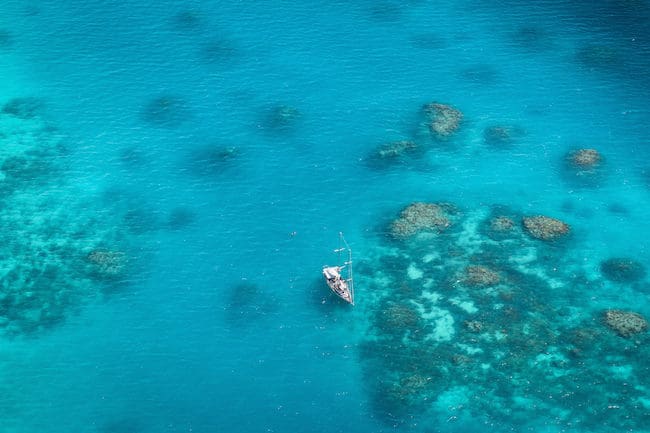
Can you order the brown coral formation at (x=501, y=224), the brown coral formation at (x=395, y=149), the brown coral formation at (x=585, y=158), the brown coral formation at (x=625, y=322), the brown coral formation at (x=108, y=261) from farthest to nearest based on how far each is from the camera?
the brown coral formation at (x=395, y=149)
the brown coral formation at (x=585, y=158)
the brown coral formation at (x=501, y=224)
the brown coral formation at (x=108, y=261)
the brown coral formation at (x=625, y=322)

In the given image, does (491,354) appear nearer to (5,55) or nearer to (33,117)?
(33,117)

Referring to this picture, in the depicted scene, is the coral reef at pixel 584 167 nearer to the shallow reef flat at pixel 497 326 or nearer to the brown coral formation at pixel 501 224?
the shallow reef flat at pixel 497 326

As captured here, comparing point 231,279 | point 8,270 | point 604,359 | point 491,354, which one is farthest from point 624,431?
point 8,270

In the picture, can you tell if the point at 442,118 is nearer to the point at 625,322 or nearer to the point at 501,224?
the point at 501,224

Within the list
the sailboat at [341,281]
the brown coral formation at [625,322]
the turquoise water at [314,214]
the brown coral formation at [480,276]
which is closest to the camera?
the turquoise water at [314,214]

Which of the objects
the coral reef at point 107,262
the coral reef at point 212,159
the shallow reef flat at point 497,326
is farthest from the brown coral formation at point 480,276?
the coral reef at point 107,262

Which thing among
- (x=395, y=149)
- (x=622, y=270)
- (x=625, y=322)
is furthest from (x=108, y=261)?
(x=622, y=270)

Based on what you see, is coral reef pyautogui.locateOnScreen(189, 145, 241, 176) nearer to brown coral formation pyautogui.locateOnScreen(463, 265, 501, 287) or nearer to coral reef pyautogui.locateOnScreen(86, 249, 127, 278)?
coral reef pyautogui.locateOnScreen(86, 249, 127, 278)
